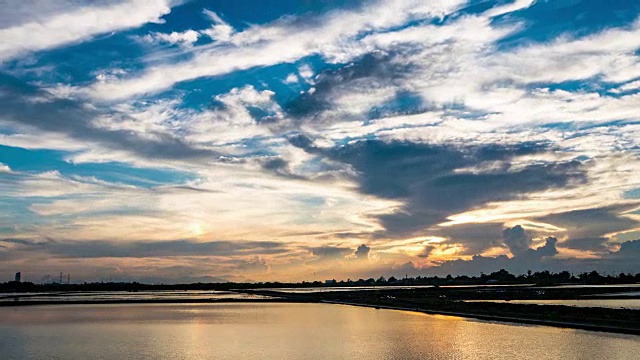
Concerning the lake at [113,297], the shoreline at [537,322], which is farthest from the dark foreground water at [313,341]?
the lake at [113,297]

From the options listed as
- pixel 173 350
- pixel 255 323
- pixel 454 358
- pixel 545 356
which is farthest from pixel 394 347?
pixel 255 323

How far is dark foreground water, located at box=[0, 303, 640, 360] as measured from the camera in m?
29.0

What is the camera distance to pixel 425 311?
63312mm

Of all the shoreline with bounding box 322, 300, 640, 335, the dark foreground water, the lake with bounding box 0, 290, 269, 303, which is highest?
the lake with bounding box 0, 290, 269, 303

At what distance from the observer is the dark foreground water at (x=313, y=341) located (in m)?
29.0

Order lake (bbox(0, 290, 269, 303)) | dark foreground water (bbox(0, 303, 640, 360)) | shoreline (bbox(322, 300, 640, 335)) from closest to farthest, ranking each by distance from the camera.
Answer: dark foreground water (bbox(0, 303, 640, 360))
shoreline (bbox(322, 300, 640, 335))
lake (bbox(0, 290, 269, 303))

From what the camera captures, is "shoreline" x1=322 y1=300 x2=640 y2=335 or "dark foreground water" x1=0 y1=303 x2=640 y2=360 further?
"shoreline" x1=322 y1=300 x2=640 y2=335

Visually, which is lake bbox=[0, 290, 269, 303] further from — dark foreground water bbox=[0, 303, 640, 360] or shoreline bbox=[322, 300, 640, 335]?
dark foreground water bbox=[0, 303, 640, 360]

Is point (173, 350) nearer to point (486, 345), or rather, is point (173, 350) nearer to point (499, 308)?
point (486, 345)

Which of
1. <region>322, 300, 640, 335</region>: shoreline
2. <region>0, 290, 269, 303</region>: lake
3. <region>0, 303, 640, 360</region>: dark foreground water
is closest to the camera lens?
<region>0, 303, 640, 360</region>: dark foreground water

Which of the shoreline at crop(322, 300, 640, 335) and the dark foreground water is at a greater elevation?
the shoreline at crop(322, 300, 640, 335)


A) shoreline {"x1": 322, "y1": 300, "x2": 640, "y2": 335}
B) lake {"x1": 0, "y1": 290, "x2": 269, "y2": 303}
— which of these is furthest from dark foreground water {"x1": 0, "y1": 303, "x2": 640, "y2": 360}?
lake {"x1": 0, "y1": 290, "x2": 269, "y2": 303}

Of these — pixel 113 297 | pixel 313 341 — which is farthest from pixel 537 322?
pixel 113 297

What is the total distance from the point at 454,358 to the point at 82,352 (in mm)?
19439
